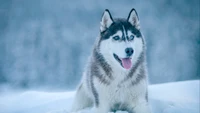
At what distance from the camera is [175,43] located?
95.7 inches

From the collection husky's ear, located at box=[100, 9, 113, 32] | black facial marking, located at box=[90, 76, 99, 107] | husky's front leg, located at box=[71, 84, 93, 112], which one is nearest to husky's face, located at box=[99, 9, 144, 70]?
husky's ear, located at box=[100, 9, 113, 32]

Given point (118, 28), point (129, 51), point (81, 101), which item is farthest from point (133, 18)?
point (81, 101)

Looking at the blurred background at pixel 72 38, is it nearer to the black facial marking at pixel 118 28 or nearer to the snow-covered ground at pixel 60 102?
the snow-covered ground at pixel 60 102

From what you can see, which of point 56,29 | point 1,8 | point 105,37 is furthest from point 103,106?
point 1,8

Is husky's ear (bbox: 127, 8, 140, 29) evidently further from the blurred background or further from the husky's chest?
the blurred background

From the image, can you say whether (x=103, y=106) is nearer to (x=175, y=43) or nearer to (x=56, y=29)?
(x=56, y=29)

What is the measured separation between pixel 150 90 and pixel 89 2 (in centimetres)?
87

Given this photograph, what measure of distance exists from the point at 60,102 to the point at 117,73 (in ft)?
→ 1.97

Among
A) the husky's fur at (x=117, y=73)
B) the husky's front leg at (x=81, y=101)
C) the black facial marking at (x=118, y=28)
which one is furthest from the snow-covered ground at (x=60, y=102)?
the black facial marking at (x=118, y=28)

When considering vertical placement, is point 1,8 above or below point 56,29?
above

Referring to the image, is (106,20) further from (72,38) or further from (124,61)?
(72,38)

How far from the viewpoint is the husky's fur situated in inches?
58.7

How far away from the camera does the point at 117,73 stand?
1.53 meters

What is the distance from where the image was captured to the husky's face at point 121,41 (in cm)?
144
